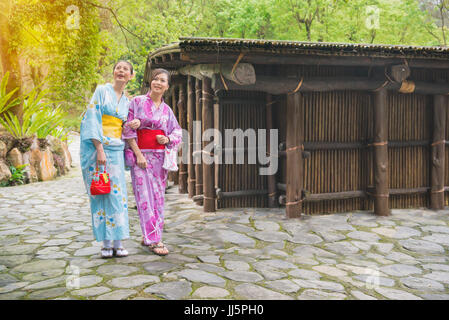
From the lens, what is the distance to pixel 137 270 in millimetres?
4020

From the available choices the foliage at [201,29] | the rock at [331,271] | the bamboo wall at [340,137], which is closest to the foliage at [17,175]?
the foliage at [201,29]

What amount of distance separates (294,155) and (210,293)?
3.87 m

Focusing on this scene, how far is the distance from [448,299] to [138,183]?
355 cm

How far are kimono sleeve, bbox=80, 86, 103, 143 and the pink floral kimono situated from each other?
1.25 ft

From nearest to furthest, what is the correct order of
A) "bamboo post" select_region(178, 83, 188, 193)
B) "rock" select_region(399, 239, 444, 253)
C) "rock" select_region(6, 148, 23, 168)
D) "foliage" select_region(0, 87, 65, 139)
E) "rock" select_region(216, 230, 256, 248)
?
"rock" select_region(399, 239, 444, 253), "rock" select_region(216, 230, 256, 248), "bamboo post" select_region(178, 83, 188, 193), "rock" select_region(6, 148, 23, 168), "foliage" select_region(0, 87, 65, 139)

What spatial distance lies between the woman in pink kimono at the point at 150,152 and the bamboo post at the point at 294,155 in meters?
2.75

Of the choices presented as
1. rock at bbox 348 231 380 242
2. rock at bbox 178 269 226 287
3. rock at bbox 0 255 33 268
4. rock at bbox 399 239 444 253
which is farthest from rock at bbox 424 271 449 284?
rock at bbox 0 255 33 268

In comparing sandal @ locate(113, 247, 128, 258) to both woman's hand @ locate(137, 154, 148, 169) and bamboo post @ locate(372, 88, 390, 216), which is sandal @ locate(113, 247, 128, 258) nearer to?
woman's hand @ locate(137, 154, 148, 169)

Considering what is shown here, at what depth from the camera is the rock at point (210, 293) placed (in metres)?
3.38

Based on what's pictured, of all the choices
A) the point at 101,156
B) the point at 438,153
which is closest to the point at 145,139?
the point at 101,156

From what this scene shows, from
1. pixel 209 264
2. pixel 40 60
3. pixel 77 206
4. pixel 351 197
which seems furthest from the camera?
pixel 40 60

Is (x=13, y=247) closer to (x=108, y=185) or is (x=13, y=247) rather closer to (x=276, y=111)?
(x=108, y=185)

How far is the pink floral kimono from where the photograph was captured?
15.1 feet

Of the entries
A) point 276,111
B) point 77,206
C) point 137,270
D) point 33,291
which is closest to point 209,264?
point 137,270
